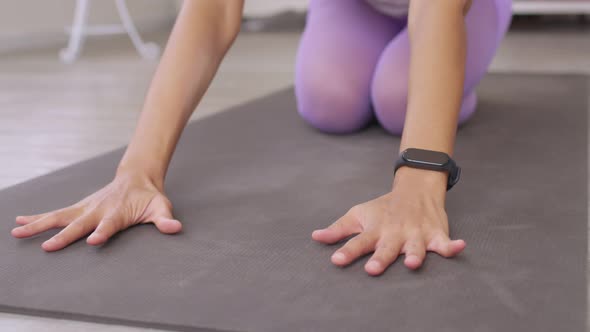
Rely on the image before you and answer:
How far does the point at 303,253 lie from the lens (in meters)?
0.99

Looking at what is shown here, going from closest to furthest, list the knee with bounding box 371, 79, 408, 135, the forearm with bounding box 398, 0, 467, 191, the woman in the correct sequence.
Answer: the woman
the forearm with bounding box 398, 0, 467, 191
the knee with bounding box 371, 79, 408, 135

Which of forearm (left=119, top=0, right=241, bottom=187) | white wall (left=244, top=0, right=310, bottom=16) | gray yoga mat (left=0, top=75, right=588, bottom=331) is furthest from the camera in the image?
white wall (left=244, top=0, right=310, bottom=16)

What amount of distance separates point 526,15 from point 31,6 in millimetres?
3396

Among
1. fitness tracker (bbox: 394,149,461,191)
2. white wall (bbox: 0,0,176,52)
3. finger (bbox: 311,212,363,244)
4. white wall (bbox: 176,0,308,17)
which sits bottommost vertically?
white wall (bbox: 176,0,308,17)

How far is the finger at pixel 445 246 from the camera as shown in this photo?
35.8 inches

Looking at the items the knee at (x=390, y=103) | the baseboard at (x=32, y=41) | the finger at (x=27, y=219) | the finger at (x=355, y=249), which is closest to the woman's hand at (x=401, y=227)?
the finger at (x=355, y=249)

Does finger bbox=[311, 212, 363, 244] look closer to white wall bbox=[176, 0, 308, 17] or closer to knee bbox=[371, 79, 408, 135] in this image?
knee bbox=[371, 79, 408, 135]

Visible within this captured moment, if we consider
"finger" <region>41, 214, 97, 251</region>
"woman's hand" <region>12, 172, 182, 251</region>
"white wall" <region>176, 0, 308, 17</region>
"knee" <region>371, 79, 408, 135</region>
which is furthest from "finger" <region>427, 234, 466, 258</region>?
"white wall" <region>176, 0, 308, 17</region>

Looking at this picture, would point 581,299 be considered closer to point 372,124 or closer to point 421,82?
point 421,82

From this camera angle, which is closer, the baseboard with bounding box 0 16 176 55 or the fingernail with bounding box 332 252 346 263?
the fingernail with bounding box 332 252 346 263

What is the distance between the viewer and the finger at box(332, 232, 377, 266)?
0.91 metres

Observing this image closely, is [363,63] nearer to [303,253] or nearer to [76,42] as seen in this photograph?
[303,253]

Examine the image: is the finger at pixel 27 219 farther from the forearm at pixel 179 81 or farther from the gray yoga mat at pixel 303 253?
the forearm at pixel 179 81

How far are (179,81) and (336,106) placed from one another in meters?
0.59
